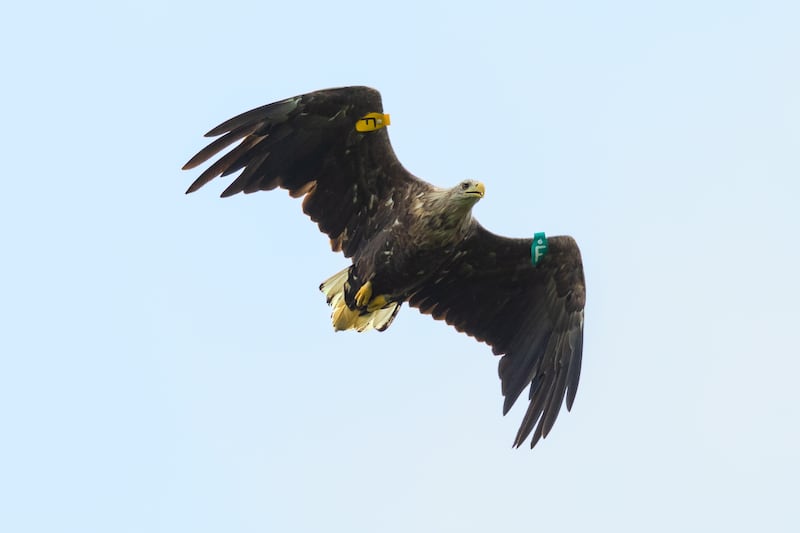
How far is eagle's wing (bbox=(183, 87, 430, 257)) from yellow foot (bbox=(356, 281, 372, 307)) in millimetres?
548

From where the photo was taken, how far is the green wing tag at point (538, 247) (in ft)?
53.1

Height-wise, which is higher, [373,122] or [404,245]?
[373,122]

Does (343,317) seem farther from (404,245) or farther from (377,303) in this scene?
(404,245)

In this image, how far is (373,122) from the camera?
1531 centimetres

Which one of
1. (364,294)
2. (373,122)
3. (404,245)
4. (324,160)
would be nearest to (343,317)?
(364,294)

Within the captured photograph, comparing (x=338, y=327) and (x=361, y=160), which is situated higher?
(x=361, y=160)

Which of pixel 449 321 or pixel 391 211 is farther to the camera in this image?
pixel 449 321

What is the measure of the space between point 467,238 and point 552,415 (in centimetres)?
247

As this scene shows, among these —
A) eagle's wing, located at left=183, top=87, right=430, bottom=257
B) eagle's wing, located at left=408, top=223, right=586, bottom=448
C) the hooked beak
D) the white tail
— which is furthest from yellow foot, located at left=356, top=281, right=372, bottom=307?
the hooked beak

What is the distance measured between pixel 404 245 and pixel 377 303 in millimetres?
977

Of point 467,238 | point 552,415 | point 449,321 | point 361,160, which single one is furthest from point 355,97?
point 552,415

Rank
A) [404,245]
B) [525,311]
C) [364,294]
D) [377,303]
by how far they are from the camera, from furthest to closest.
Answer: [525,311] → [377,303] → [364,294] → [404,245]

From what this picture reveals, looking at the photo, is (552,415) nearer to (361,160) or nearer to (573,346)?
(573,346)

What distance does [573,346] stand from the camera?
16828 mm
